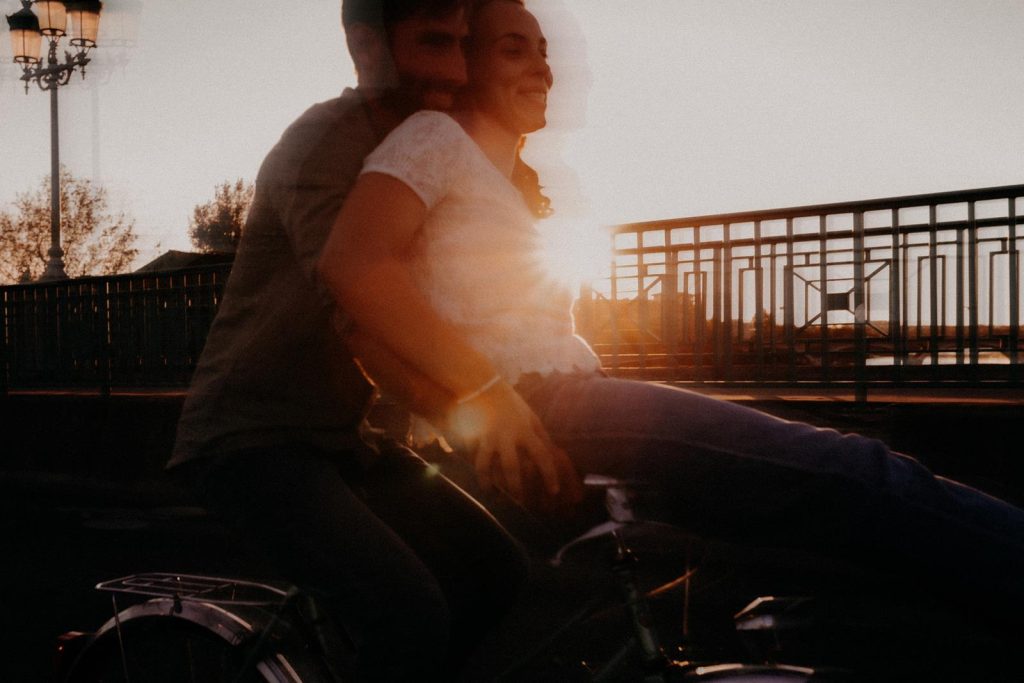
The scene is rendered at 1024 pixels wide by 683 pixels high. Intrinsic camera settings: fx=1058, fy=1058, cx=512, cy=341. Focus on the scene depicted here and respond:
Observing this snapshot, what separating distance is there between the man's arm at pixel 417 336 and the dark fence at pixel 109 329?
860cm

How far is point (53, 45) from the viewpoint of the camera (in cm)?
2155

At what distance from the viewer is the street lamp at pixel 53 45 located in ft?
61.4

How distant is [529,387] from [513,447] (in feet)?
0.45

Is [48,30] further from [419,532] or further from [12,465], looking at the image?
[419,532]

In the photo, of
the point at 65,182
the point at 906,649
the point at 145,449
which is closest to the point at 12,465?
the point at 145,449

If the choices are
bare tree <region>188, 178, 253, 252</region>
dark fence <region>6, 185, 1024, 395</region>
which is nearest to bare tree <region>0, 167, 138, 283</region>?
bare tree <region>188, 178, 253, 252</region>

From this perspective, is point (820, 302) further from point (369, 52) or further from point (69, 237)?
point (69, 237)

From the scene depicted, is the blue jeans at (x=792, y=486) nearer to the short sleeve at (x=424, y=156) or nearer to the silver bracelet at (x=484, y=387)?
the silver bracelet at (x=484, y=387)

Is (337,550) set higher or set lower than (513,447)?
lower

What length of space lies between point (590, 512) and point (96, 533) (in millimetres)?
7165

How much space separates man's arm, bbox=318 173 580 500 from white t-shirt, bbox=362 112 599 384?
0.21ft

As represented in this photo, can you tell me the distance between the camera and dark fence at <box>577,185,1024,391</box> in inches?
299

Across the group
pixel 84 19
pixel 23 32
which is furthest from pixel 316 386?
pixel 23 32

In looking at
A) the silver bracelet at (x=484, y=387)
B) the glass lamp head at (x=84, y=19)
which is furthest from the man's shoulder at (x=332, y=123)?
the glass lamp head at (x=84, y=19)
